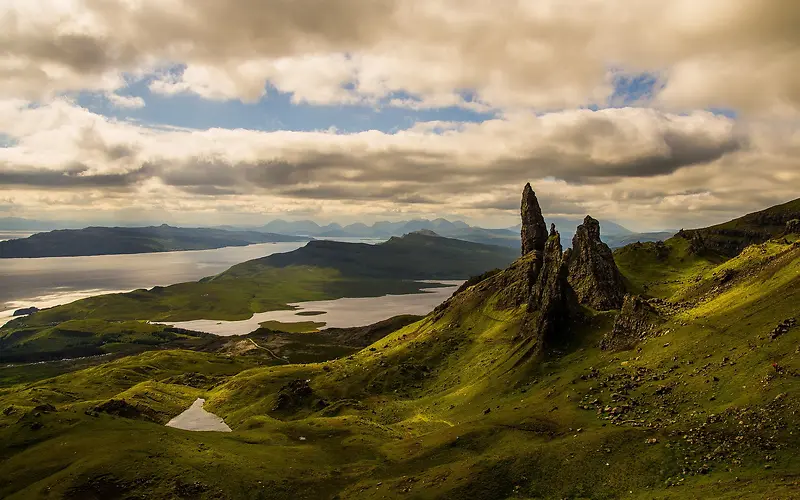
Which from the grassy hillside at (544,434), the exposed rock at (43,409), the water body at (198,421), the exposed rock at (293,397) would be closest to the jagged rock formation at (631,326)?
the grassy hillside at (544,434)

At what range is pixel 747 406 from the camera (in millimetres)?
64500

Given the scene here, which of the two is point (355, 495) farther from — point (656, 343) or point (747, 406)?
point (656, 343)

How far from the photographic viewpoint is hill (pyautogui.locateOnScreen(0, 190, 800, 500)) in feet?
202

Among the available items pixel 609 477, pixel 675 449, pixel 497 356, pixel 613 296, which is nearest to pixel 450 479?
pixel 609 477

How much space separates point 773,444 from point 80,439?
112811 millimetres

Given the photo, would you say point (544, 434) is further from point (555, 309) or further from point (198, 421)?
point (198, 421)

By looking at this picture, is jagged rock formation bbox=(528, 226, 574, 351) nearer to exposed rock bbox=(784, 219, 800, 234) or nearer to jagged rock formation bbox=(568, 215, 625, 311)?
jagged rock formation bbox=(568, 215, 625, 311)

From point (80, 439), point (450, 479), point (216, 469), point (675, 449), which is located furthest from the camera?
point (80, 439)

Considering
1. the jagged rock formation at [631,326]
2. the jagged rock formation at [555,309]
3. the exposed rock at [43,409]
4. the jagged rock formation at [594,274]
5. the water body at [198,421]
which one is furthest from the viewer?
the jagged rock formation at [594,274]

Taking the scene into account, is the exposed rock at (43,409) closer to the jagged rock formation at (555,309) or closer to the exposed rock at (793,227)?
the jagged rock formation at (555,309)

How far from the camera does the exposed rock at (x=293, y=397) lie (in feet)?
485

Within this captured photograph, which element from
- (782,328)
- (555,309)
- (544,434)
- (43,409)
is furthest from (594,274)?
(43,409)

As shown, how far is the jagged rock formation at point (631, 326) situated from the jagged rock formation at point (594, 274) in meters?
33.9

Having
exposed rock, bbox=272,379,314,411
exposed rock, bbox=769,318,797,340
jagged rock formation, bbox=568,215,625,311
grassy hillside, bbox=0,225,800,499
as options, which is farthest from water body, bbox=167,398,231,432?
exposed rock, bbox=769,318,797,340
